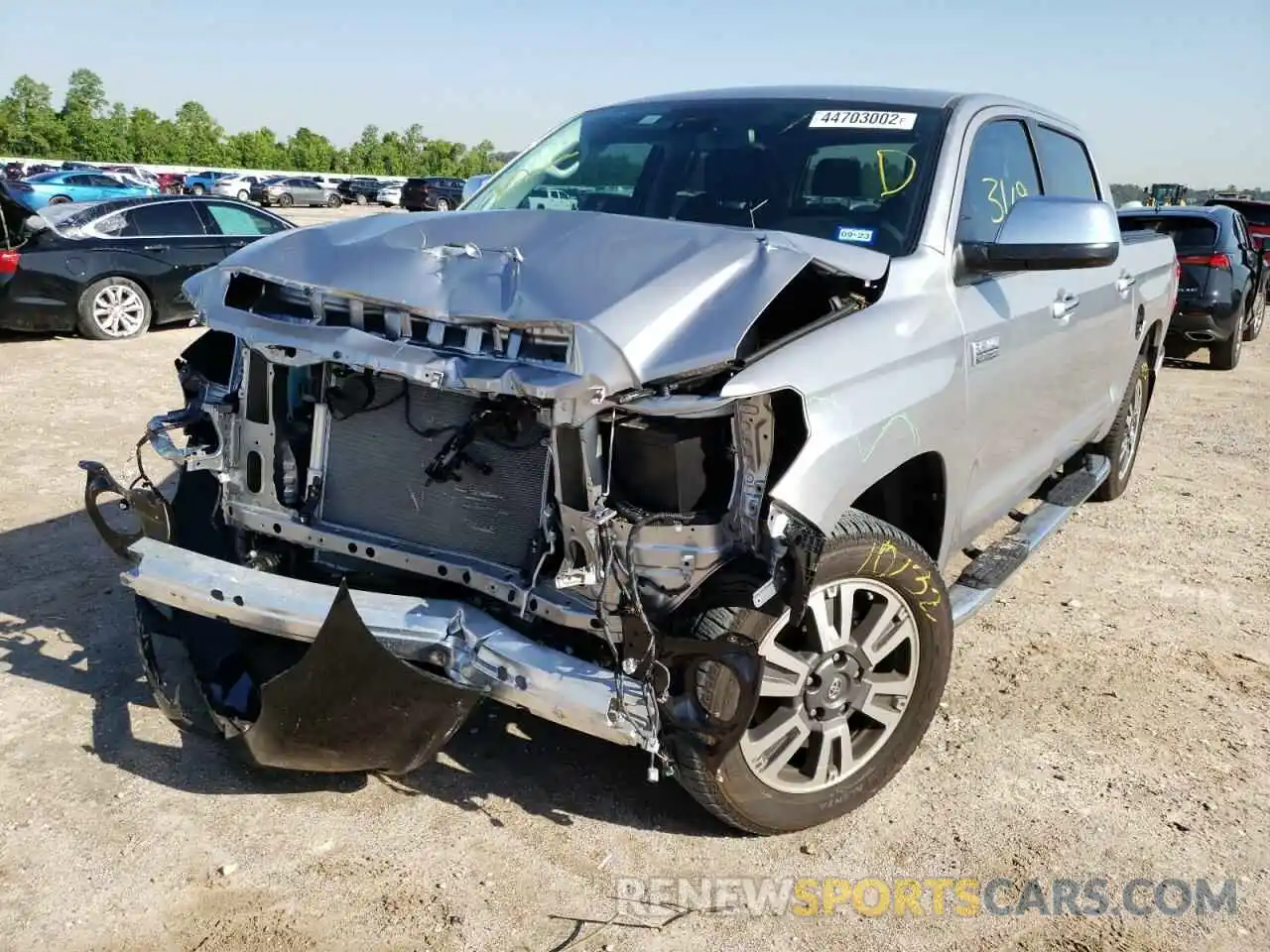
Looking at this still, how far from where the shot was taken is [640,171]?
3916mm

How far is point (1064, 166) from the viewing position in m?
4.71

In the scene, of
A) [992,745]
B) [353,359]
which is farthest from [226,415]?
[992,745]

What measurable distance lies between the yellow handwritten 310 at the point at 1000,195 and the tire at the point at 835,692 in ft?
4.86

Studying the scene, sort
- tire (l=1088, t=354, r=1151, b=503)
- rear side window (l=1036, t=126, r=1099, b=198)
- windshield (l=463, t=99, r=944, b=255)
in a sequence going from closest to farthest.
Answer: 1. windshield (l=463, t=99, r=944, b=255)
2. rear side window (l=1036, t=126, r=1099, b=198)
3. tire (l=1088, t=354, r=1151, b=503)

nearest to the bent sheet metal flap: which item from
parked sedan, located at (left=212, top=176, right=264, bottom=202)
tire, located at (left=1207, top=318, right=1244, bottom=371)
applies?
tire, located at (left=1207, top=318, right=1244, bottom=371)

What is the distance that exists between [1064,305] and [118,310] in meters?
9.72

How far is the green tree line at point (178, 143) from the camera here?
77.4 meters

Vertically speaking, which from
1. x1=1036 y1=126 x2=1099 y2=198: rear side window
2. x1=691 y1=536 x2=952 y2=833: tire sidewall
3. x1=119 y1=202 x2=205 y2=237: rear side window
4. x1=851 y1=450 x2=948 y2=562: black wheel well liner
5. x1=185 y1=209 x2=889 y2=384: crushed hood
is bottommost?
x1=691 y1=536 x2=952 y2=833: tire sidewall

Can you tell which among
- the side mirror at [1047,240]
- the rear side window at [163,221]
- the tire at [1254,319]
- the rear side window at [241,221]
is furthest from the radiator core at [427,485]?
the tire at [1254,319]

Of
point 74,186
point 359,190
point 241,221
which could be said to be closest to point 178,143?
point 359,190

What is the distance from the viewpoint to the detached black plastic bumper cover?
254 centimetres

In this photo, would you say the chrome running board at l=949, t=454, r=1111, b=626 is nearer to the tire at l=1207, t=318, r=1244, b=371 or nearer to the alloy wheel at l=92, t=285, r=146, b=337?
the tire at l=1207, t=318, r=1244, b=371

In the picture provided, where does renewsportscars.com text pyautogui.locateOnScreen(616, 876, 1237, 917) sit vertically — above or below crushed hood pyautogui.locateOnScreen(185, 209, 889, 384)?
below

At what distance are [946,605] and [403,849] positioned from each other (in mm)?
1687
